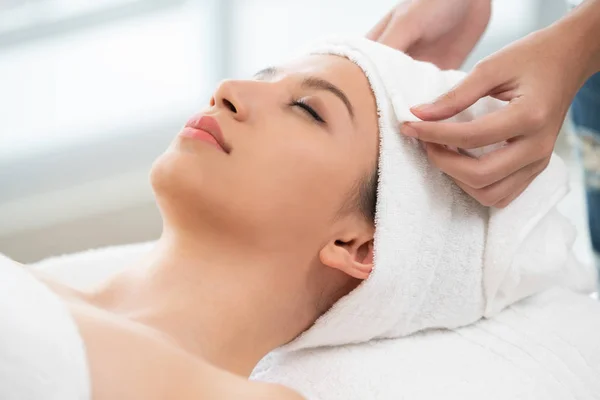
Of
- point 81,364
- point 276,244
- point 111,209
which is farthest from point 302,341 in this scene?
point 111,209

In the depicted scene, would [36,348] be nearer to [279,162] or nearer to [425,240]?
[279,162]

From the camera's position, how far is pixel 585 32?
4.75 feet

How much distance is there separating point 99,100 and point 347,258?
1548 millimetres

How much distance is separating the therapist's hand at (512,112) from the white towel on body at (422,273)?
64 millimetres

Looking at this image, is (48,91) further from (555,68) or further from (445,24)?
(555,68)

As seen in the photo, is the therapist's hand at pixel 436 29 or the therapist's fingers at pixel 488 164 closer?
the therapist's fingers at pixel 488 164

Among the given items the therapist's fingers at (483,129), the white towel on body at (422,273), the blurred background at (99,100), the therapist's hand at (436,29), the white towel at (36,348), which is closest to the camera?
the white towel at (36,348)

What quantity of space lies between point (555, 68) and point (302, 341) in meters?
0.60

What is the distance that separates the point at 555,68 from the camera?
4.58 feet

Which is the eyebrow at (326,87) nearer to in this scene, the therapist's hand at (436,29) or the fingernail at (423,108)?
the fingernail at (423,108)

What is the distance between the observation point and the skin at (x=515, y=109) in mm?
1338

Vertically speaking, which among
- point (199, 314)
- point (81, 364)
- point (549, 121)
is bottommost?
point (199, 314)

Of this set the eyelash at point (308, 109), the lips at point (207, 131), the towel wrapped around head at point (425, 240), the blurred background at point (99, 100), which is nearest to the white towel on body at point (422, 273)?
the towel wrapped around head at point (425, 240)

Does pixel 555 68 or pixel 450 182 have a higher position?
pixel 555 68
